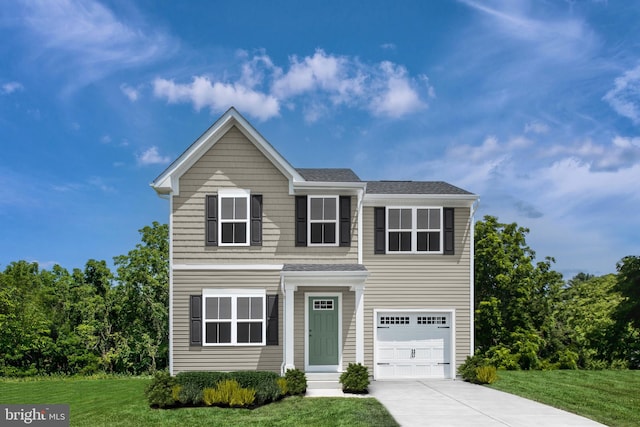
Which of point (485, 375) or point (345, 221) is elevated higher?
point (345, 221)

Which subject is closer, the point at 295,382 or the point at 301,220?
the point at 295,382

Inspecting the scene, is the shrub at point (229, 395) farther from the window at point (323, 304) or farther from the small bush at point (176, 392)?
the window at point (323, 304)

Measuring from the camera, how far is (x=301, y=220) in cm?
1956

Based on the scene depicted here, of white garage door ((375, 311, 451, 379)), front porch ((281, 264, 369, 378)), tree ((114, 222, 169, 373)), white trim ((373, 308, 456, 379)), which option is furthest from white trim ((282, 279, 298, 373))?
tree ((114, 222, 169, 373))

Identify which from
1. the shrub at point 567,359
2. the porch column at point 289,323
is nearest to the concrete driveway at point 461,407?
the porch column at point 289,323

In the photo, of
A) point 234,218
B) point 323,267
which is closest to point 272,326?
point 323,267

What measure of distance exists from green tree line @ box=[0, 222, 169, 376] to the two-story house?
351 inches

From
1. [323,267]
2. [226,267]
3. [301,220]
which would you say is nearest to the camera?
[323,267]

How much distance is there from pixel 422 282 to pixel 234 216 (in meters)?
6.52

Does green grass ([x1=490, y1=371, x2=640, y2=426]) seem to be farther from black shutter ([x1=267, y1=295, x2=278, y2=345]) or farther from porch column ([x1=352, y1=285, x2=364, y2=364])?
black shutter ([x1=267, y1=295, x2=278, y2=345])

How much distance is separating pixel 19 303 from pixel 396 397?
64.6ft

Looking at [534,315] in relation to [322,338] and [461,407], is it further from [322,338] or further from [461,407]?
[461,407]

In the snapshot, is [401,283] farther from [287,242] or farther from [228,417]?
[228,417]

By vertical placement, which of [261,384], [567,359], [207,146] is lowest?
[567,359]
